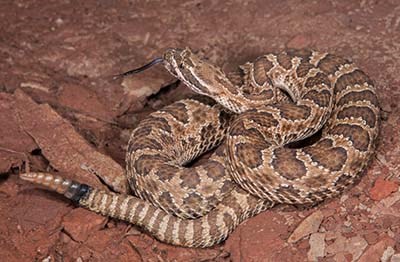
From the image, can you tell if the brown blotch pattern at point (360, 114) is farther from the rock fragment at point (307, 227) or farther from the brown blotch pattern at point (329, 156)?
the rock fragment at point (307, 227)

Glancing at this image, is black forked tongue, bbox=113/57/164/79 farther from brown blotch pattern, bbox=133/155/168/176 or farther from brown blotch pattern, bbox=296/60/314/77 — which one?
brown blotch pattern, bbox=296/60/314/77

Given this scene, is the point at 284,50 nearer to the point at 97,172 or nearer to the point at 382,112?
the point at 382,112

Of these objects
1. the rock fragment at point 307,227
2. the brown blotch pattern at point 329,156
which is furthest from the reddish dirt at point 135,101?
the brown blotch pattern at point 329,156

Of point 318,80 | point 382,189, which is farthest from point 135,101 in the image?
point 382,189

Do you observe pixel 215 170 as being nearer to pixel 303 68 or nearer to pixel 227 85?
pixel 227 85

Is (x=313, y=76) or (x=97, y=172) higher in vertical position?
(x=313, y=76)

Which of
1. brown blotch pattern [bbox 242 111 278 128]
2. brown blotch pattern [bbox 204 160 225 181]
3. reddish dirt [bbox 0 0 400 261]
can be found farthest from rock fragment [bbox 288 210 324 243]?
brown blotch pattern [bbox 242 111 278 128]

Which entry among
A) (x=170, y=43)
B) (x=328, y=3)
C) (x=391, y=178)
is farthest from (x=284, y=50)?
(x=391, y=178)

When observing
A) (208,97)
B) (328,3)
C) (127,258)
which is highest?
(328,3)
